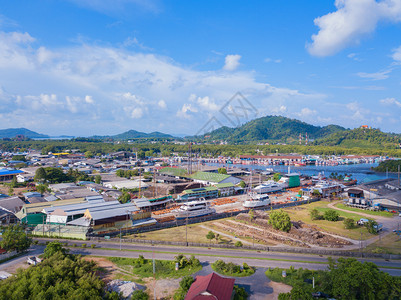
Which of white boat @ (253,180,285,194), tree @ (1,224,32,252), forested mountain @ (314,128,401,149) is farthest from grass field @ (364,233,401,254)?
forested mountain @ (314,128,401,149)

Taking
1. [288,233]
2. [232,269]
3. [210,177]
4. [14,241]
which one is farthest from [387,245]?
[210,177]

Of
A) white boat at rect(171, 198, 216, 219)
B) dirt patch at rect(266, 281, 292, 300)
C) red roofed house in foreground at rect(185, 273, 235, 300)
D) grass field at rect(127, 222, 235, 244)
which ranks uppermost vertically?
red roofed house in foreground at rect(185, 273, 235, 300)

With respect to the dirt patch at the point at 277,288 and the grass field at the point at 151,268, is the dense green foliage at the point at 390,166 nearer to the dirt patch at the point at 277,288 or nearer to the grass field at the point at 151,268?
the dirt patch at the point at 277,288

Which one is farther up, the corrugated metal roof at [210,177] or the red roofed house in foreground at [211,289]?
the corrugated metal roof at [210,177]

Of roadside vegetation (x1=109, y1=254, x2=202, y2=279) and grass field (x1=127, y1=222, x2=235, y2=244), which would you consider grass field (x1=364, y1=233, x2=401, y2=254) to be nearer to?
grass field (x1=127, y1=222, x2=235, y2=244)

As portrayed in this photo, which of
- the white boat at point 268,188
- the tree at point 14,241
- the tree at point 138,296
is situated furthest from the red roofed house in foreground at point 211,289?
the white boat at point 268,188

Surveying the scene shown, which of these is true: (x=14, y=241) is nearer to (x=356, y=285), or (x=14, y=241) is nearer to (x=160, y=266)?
(x=160, y=266)

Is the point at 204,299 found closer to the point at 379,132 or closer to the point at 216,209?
the point at 216,209
